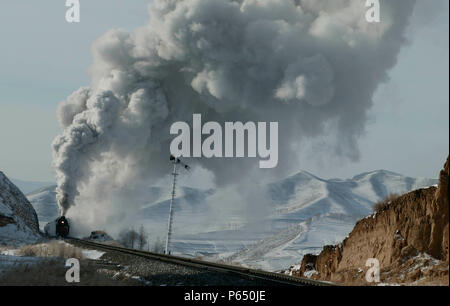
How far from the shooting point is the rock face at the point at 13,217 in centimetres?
3219

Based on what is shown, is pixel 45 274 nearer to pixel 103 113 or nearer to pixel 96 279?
pixel 96 279

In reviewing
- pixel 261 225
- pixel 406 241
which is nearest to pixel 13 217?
pixel 406 241

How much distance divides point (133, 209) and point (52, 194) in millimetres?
107234

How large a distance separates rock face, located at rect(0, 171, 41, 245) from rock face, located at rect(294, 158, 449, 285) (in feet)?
74.5

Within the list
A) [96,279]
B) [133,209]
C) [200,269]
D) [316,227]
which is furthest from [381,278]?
[316,227]

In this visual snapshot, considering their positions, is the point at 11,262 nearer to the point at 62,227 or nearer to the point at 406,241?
the point at 406,241

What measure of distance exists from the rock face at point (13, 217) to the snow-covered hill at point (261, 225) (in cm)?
2712

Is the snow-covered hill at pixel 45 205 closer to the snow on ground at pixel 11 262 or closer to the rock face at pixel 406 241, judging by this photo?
the snow on ground at pixel 11 262

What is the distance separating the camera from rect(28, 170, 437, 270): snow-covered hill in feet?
270

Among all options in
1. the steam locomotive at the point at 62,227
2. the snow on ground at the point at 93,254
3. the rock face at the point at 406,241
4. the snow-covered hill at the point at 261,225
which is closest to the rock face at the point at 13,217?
the steam locomotive at the point at 62,227

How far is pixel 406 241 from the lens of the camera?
13453 millimetres

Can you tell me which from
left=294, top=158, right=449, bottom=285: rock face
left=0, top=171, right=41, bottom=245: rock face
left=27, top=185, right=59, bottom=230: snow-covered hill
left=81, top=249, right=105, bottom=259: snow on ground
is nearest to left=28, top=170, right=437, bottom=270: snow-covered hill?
left=27, top=185, right=59, bottom=230: snow-covered hill

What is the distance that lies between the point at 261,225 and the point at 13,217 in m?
101
